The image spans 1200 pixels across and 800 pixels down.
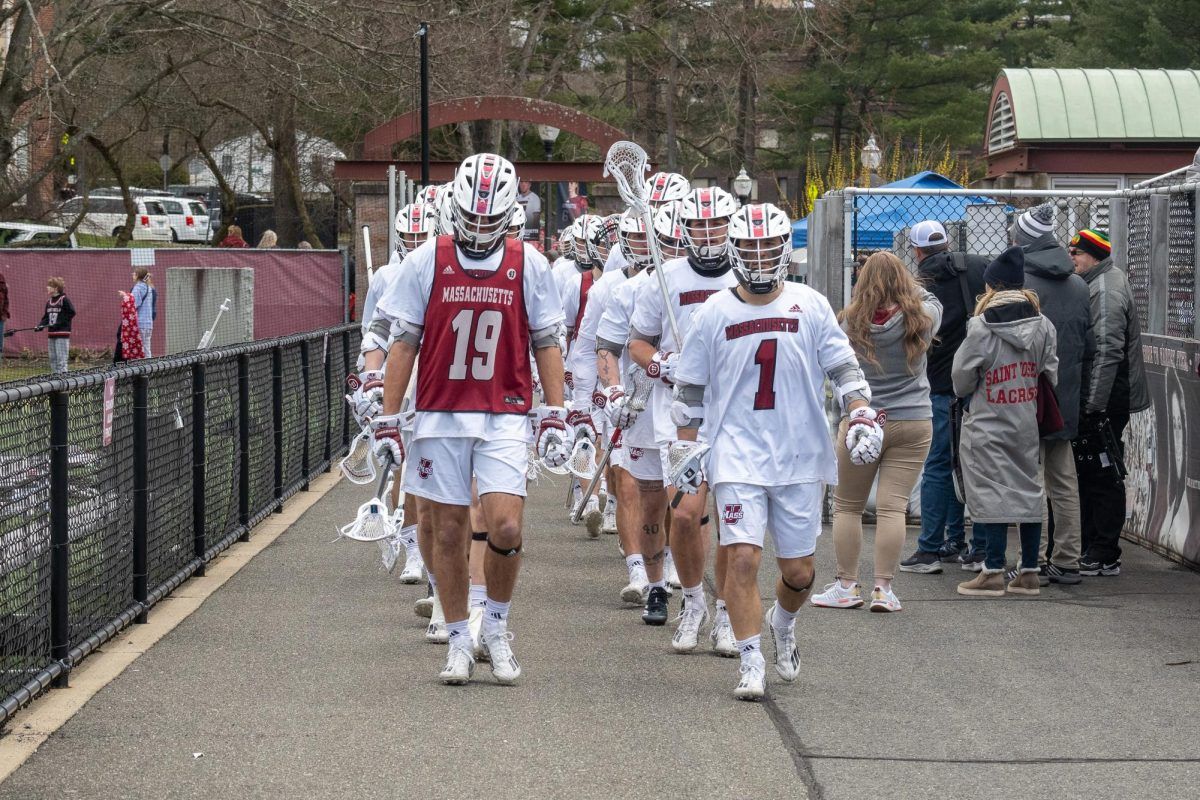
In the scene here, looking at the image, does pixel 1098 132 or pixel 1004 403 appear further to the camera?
pixel 1098 132

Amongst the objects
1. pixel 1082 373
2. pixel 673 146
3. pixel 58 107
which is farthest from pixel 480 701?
pixel 673 146

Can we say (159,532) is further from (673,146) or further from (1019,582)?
(673,146)

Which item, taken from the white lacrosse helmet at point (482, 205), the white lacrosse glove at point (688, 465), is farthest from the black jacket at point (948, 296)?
the white lacrosse helmet at point (482, 205)

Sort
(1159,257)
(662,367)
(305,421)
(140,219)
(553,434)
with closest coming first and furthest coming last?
(553,434) < (662,367) < (1159,257) < (305,421) < (140,219)

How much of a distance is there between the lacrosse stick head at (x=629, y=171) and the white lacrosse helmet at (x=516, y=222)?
1.45m

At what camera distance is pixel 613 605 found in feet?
29.2

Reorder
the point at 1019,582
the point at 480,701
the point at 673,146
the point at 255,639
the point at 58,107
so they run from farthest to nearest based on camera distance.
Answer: the point at 673,146 → the point at 58,107 → the point at 1019,582 → the point at 255,639 → the point at 480,701

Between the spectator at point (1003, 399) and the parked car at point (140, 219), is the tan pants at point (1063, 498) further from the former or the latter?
the parked car at point (140, 219)

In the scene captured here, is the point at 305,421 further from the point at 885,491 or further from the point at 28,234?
the point at 28,234

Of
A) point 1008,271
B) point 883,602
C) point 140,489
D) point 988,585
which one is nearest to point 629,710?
point 883,602

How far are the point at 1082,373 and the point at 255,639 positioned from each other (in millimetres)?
4814

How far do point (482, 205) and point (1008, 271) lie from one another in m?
3.49

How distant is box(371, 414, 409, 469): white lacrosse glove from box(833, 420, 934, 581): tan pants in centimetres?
282

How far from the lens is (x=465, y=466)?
684 centimetres
